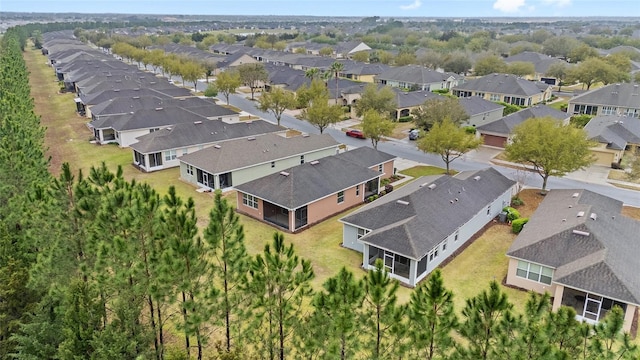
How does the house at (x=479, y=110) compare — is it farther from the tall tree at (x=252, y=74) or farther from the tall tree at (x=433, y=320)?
the tall tree at (x=433, y=320)

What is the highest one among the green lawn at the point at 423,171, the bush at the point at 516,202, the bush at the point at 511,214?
the bush at the point at 511,214

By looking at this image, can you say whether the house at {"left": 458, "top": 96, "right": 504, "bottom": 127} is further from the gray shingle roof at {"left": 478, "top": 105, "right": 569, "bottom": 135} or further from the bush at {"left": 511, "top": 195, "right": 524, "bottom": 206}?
the bush at {"left": 511, "top": 195, "right": 524, "bottom": 206}

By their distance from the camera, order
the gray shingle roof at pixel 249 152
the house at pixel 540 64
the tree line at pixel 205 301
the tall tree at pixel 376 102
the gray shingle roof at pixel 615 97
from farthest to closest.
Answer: the house at pixel 540 64, the gray shingle roof at pixel 615 97, the tall tree at pixel 376 102, the gray shingle roof at pixel 249 152, the tree line at pixel 205 301

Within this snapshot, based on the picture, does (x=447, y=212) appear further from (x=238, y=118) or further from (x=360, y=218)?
(x=238, y=118)

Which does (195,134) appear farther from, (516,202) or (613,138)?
(613,138)

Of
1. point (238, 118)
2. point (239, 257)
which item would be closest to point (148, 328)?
point (239, 257)

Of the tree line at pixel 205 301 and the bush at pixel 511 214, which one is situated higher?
the tree line at pixel 205 301

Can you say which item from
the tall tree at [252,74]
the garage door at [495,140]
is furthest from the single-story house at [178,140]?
the tall tree at [252,74]

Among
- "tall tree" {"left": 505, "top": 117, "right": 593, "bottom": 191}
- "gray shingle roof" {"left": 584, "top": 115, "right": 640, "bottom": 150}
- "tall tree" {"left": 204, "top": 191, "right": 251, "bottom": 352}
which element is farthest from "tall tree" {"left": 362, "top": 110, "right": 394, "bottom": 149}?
"tall tree" {"left": 204, "top": 191, "right": 251, "bottom": 352}
